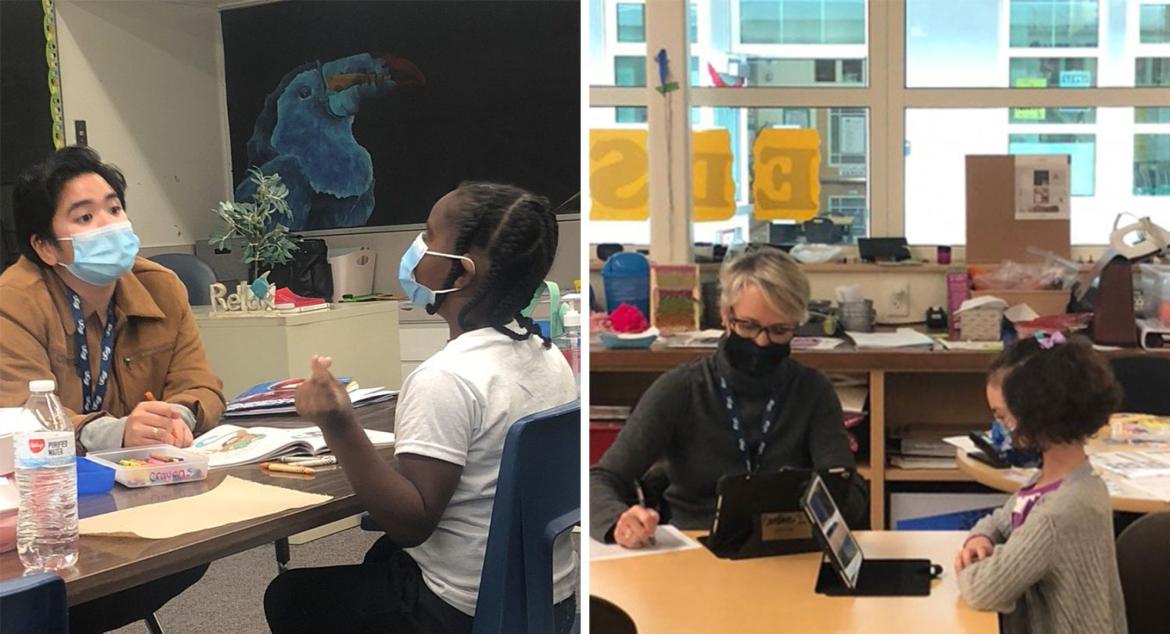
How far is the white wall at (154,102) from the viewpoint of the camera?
762mm

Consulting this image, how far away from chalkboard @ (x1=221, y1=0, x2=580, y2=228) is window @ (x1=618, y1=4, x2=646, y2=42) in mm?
295

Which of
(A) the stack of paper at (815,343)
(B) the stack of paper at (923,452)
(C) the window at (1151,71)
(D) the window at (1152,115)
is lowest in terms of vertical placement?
(B) the stack of paper at (923,452)

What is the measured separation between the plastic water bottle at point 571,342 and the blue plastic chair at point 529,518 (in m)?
0.04

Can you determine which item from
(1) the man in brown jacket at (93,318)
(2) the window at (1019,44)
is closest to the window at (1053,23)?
(2) the window at (1019,44)

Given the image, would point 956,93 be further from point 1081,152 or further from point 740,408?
point 740,408

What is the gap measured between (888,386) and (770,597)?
340 mm

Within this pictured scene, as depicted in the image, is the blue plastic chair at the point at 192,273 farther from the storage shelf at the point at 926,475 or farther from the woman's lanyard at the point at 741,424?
the storage shelf at the point at 926,475

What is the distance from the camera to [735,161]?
1.25 meters

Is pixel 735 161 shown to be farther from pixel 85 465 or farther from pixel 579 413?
pixel 85 465

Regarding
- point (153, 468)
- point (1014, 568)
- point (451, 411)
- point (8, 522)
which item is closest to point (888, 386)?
point (1014, 568)

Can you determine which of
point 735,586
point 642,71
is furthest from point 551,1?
point 735,586

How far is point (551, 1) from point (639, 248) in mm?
384

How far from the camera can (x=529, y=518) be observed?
0.83 m

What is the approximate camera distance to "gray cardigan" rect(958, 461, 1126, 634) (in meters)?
1.01
